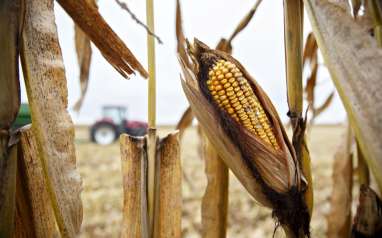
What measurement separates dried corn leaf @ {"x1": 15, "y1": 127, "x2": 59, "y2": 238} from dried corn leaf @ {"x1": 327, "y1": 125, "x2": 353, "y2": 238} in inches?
44.4

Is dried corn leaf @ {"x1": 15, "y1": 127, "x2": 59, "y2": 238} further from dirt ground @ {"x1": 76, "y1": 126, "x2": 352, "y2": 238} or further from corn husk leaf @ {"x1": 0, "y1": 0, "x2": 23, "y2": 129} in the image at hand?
dirt ground @ {"x1": 76, "y1": 126, "x2": 352, "y2": 238}

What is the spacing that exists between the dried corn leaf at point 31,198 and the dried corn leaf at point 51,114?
0.09m

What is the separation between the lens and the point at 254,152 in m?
0.93

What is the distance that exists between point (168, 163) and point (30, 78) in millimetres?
370

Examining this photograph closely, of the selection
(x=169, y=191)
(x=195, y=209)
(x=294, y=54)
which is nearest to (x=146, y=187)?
(x=169, y=191)

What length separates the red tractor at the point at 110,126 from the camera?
1223 cm

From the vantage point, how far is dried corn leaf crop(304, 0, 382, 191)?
2.75 ft

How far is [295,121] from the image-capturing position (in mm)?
958

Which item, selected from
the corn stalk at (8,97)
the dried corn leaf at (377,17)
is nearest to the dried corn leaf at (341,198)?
the dried corn leaf at (377,17)

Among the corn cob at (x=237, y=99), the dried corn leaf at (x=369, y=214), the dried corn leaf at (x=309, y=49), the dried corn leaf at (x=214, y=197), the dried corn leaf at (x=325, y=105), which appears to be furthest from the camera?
the dried corn leaf at (x=325, y=105)

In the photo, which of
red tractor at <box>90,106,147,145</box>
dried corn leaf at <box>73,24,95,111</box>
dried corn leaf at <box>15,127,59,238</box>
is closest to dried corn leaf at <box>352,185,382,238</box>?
dried corn leaf at <box>15,127,59,238</box>

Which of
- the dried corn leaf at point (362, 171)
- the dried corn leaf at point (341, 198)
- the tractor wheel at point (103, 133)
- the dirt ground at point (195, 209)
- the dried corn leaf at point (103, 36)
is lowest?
the tractor wheel at point (103, 133)

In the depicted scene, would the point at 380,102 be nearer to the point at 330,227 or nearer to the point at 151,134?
the point at 151,134

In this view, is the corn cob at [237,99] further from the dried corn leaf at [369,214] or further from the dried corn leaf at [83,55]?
the dried corn leaf at [83,55]
